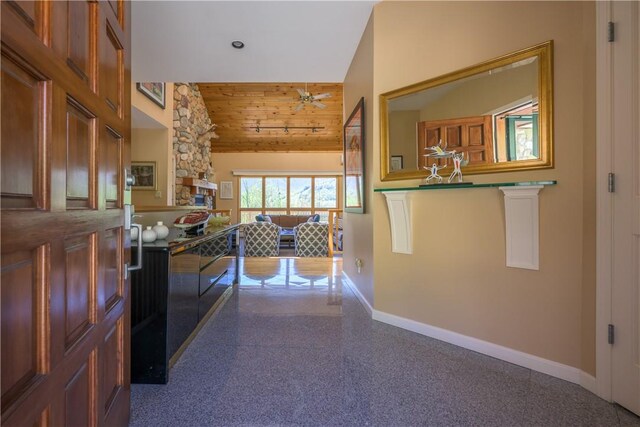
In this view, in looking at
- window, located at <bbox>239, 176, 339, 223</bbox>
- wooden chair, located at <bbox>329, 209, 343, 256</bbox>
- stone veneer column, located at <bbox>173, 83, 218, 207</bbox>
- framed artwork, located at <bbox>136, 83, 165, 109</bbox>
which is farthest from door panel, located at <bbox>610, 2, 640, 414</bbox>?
window, located at <bbox>239, 176, 339, 223</bbox>

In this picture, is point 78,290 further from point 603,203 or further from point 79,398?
point 603,203

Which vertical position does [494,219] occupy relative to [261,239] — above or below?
above

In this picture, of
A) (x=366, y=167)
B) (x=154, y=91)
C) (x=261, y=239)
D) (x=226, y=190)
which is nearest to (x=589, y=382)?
(x=366, y=167)

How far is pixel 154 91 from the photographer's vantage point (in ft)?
17.3

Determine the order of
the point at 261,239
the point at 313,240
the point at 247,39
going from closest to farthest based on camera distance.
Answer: the point at 247,39 < the point at 261,239 < the point at 313,240

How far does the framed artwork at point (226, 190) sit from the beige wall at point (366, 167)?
7.30 m

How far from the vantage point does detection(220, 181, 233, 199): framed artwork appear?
392 inches

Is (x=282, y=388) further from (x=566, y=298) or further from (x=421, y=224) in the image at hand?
(x=566, y=298)

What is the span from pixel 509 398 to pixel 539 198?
1.13 meters

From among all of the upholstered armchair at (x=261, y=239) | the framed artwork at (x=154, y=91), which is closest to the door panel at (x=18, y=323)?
the upholstered armchair at (x=261, y=239)

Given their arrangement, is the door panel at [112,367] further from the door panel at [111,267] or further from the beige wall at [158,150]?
the beige wall at [158,150]

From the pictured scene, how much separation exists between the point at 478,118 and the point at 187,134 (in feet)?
20.8

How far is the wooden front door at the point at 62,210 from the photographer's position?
584 millimetres

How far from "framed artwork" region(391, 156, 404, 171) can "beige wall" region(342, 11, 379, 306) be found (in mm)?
165
